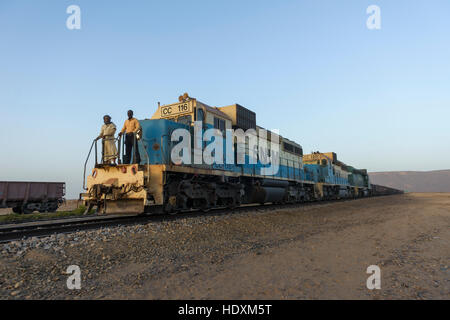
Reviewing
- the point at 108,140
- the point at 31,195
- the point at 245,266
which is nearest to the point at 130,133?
the point at 108,140

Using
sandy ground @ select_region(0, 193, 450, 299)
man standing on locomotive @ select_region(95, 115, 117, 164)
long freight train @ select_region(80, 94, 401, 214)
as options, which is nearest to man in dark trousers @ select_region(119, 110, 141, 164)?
long freight train @ select_region(80, 94, 401, 214)

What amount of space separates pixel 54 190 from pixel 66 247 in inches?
591

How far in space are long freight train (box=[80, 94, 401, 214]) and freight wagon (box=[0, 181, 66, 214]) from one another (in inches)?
427

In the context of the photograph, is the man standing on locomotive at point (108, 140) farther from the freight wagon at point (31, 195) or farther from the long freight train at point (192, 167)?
the freight wagon at point (31, 195)

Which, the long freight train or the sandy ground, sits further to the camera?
the long freight train

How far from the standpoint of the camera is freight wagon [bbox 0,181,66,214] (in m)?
14.9

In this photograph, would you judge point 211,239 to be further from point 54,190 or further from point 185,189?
point 54,190

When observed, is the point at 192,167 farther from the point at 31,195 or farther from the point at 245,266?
the point at 31,195

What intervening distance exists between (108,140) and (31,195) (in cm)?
1141

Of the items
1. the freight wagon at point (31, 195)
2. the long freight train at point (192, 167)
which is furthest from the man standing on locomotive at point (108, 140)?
the freight wagon at point (31, 195)

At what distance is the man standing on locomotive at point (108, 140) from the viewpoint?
8.04m

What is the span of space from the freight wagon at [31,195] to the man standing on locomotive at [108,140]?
10926 millimetres

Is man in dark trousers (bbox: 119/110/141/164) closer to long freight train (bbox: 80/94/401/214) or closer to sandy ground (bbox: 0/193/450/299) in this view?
long freight train (bbox: 80/94/401/214)

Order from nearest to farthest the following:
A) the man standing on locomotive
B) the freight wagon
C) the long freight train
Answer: the long freight train
the man standing on locomotive
the freight wagon
